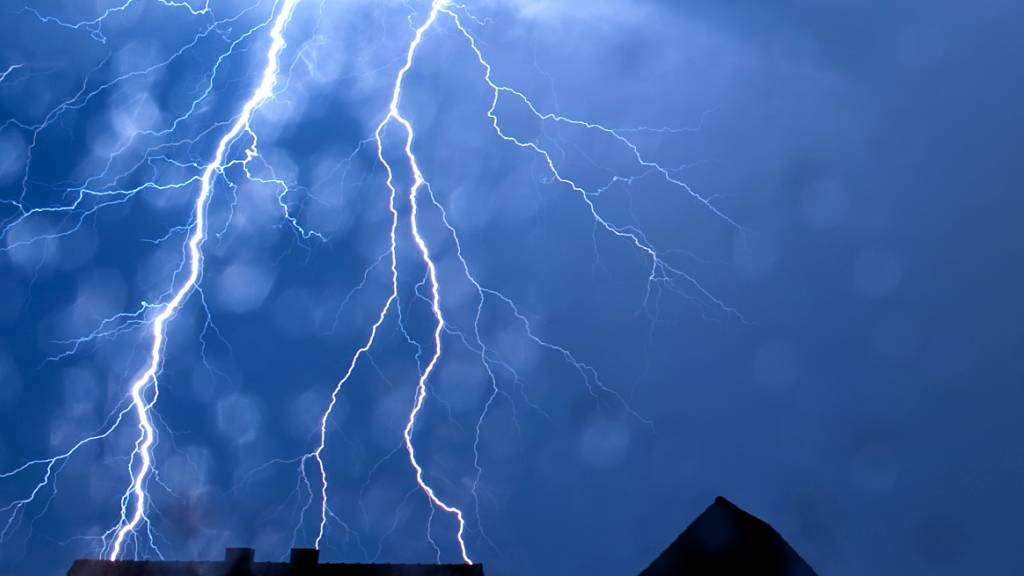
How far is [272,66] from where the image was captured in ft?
31.8

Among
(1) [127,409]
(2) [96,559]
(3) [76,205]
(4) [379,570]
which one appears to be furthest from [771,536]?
(3) [76,205]

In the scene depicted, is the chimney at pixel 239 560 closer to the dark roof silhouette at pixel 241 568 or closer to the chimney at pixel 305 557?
the dark roof silhouette at pixel 241 568

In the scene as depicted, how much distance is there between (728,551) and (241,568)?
4119mm

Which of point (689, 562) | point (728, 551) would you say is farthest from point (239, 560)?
point (728, 551)

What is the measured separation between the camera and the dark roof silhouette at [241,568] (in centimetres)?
653

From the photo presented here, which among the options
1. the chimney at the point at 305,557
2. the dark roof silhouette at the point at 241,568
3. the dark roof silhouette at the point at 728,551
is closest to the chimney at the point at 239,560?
the dark roof silhouette at the point at 241,568

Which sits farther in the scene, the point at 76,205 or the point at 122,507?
the point at 76,205

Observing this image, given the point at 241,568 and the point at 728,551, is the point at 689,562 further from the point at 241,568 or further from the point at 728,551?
the point at 241,568

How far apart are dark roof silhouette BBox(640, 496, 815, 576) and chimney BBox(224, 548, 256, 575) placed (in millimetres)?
3383

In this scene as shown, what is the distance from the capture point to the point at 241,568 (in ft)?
21.4

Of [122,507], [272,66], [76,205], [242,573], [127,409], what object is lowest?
[242,573]

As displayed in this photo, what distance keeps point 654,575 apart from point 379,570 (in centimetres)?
235

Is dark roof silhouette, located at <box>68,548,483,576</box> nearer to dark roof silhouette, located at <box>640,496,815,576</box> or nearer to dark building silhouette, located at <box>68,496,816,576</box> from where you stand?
dark building silhouette, located at <box>68,496,816,576</box>

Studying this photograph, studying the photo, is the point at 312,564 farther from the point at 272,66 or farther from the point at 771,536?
the point at 272,66
